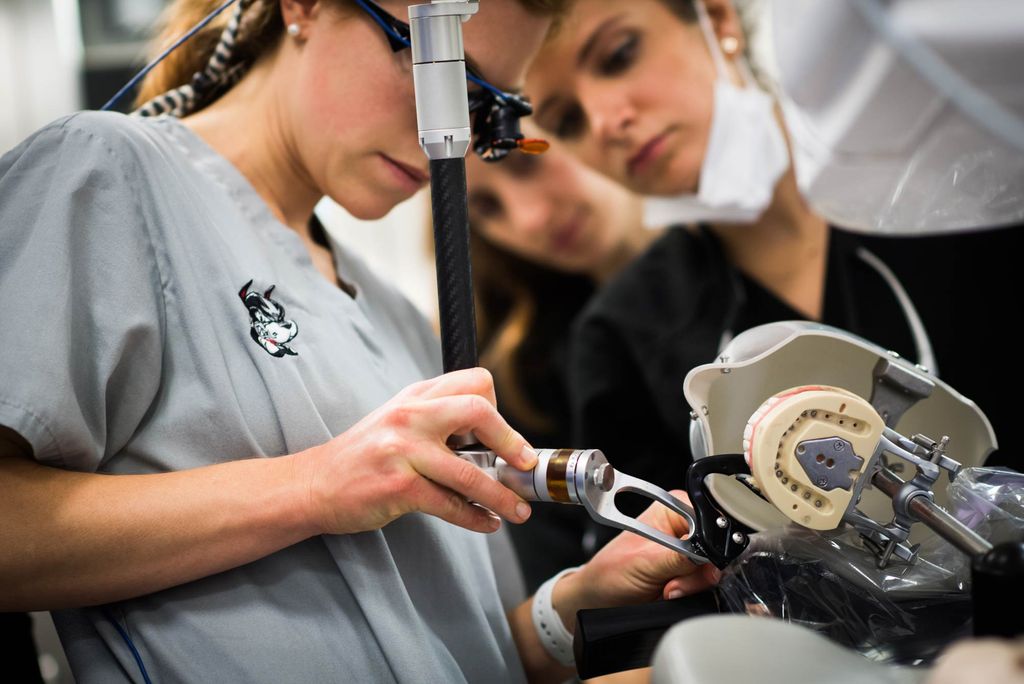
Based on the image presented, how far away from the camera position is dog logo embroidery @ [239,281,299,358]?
0.86m

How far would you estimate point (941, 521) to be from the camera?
0.72 metres

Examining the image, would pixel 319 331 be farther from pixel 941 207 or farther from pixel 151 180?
pixel 941 207

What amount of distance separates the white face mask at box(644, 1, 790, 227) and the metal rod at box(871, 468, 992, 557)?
988mm

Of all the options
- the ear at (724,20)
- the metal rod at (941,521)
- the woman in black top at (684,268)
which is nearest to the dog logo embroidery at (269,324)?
the metal rod at (941,521)

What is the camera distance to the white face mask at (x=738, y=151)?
168cm

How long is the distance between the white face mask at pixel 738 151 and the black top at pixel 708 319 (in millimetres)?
158

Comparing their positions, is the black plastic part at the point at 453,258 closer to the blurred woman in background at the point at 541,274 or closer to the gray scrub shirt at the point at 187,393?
the gray scrub shirt at the point at 187,393

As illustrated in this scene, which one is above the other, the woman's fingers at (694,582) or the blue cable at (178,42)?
the blue cable at (178,42)

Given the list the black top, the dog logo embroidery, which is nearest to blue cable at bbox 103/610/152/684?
the dog logo embroidery

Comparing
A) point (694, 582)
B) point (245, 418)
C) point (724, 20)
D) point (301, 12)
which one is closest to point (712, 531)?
point (694, 582)

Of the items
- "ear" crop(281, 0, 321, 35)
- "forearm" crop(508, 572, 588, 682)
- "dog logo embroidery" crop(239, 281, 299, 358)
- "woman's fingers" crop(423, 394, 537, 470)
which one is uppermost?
"ear" crop(281, 0, 321, 35)

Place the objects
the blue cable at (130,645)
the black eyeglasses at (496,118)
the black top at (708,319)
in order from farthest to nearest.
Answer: the black top at (708,319) < the black eyeglasses at (496,118) < the blue cable at (130,645)

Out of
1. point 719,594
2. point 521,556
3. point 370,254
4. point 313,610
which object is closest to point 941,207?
point 719,594

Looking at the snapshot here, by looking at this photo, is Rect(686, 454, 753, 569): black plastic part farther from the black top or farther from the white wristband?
the black top
